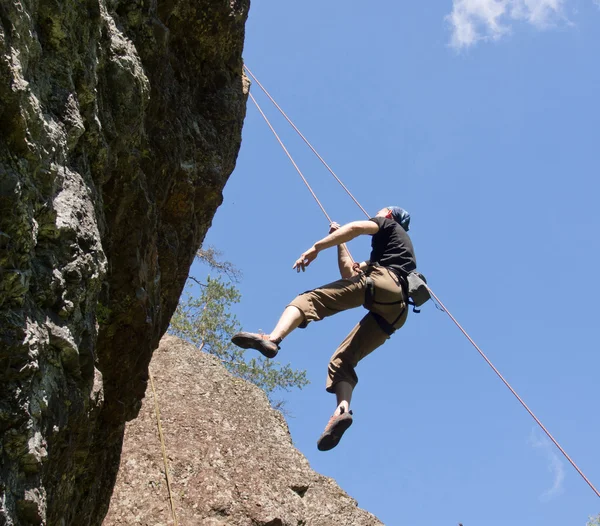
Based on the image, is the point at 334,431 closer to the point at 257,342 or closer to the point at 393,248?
the point at 257,342

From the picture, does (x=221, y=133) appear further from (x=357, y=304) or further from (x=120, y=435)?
(x=120, y=435)

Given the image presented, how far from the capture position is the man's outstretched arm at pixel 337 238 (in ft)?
22.0

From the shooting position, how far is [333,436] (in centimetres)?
661

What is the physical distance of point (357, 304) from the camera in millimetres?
6980

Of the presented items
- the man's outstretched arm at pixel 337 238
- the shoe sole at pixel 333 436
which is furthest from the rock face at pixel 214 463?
the man's outstretched arm at pixel 337 238

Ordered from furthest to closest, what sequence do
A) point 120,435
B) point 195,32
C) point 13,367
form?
point 195,32, point 120,435, point 13,367

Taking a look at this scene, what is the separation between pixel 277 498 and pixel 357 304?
2.22 meters

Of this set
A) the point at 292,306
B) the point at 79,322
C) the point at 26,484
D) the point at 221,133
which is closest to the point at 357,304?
the point at 292,306

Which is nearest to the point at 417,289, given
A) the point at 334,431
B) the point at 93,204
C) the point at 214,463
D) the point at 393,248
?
the point at 393,248

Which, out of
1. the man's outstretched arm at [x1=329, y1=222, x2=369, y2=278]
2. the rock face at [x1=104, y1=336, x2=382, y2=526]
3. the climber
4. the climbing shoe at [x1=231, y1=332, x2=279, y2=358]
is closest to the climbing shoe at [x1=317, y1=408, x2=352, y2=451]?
the climber

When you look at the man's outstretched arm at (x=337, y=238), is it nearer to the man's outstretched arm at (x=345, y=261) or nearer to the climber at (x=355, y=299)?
the climber at (x=355, y=299)

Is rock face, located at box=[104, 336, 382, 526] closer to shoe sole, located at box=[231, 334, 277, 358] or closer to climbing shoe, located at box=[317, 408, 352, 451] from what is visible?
climbing shoe, located at box=[317, 408, 352, 451]

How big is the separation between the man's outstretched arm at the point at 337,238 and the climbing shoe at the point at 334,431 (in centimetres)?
137

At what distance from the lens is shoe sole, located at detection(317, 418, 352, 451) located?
21.6 feet
